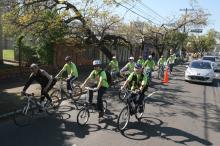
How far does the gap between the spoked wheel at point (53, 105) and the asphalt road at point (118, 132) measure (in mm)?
204

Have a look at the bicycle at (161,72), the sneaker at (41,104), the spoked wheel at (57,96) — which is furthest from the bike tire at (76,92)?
the bicycle at (161,72)

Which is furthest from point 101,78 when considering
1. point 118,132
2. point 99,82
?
point 118,132

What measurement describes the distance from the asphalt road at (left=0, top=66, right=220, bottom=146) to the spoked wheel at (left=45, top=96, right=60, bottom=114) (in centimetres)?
20

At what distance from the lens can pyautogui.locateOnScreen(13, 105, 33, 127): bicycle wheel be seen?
30.0 ft

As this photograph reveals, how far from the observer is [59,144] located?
761 centimetres

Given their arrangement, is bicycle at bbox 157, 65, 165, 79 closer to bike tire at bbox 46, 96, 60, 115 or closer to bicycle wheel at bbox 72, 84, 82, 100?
bicycle wheel at bbox 72, 84, 82, 100

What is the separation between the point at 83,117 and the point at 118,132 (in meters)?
1.16

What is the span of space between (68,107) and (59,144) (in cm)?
408

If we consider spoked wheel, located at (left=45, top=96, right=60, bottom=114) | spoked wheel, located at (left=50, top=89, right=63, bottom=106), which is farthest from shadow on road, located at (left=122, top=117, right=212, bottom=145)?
spoked wheel, located at (left=50, top=89, right=63, bottom=106)

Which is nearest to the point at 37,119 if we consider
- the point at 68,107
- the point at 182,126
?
the point at 68,107

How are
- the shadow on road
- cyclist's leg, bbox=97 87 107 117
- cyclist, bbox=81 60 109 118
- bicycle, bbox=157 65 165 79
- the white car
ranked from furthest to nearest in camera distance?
bicycle, bbox=157 65 165 79, the white car, cyclist's leg, bbox=97 87 107 117, cyclist, bbox=81 60 109 118, the shadow on road

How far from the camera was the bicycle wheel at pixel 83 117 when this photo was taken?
9263 mm

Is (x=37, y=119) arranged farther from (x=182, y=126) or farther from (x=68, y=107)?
(x=182, y=126)

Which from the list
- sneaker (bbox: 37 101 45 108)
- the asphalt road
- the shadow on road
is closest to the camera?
the asphalt road
